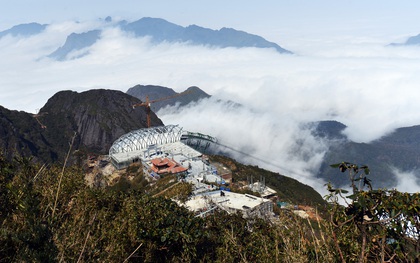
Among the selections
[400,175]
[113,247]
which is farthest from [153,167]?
[400,175]

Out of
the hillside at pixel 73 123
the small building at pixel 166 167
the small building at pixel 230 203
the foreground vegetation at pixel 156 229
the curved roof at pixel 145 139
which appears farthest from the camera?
the hillside at pixel 73 123

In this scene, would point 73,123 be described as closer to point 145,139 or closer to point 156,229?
point 145,139

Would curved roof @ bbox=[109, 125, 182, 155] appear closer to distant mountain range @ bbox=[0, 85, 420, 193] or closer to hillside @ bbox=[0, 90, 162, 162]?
distant mountain range @ bbox=[0, 85, 420, 193]

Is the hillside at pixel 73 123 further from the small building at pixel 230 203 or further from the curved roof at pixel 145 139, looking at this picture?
the small building at pixel 230 203

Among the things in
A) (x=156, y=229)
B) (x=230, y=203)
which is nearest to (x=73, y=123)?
(x=230, y=203)

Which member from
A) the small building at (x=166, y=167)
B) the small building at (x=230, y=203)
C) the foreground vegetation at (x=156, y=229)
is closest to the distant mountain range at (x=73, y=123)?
the small building at (x=166, y=167)

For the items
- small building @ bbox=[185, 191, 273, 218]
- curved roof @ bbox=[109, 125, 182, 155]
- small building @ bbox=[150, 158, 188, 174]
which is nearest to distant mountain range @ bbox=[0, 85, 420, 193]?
curved roof @ bbox=[109, 125, 182, 155]
